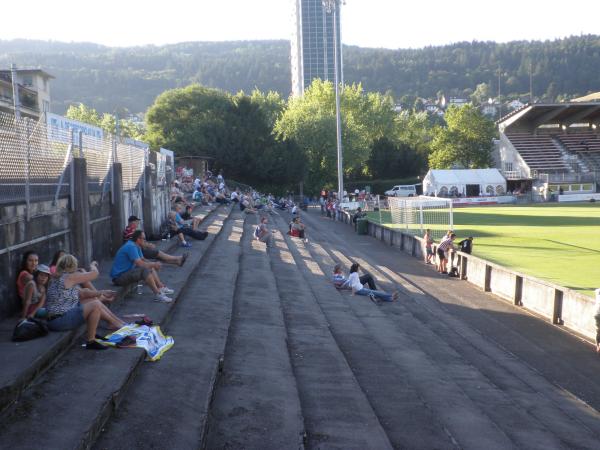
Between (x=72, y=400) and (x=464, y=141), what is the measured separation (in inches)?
3095

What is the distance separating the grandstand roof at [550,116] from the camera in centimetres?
6756

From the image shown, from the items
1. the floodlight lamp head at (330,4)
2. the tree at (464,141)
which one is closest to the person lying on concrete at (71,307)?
the floodlight lamp head at (330,4)

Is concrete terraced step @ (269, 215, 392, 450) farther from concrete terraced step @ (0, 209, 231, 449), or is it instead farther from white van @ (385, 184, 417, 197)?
white van @ (385, 184, 417, 197)

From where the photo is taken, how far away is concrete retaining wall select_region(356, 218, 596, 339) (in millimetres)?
12820

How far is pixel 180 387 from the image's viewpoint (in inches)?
252

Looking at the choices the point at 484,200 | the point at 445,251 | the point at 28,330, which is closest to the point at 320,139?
the point at 484,200

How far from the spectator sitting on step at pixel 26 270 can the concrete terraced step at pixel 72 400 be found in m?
1.45

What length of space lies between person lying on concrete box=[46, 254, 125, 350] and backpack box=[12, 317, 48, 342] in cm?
21

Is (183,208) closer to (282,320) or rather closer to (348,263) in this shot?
(348,263)

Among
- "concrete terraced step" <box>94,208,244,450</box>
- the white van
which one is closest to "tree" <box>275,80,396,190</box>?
the white van

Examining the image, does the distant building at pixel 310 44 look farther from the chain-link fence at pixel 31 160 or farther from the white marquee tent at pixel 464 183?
the chain-link fence at pixel 31 160

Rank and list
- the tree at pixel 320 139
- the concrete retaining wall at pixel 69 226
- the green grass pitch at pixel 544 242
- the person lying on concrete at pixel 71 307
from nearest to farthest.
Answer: the person lying on concrete at pixel 71 307, the concrete retaining wall at pixel 69 226, the green grass pitch at pixel 544 242, the tree at pixel 320 139

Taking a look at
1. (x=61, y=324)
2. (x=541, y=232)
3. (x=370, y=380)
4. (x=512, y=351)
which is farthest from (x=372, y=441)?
(x=541, y=232)

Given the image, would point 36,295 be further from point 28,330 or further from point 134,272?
point 134,272
